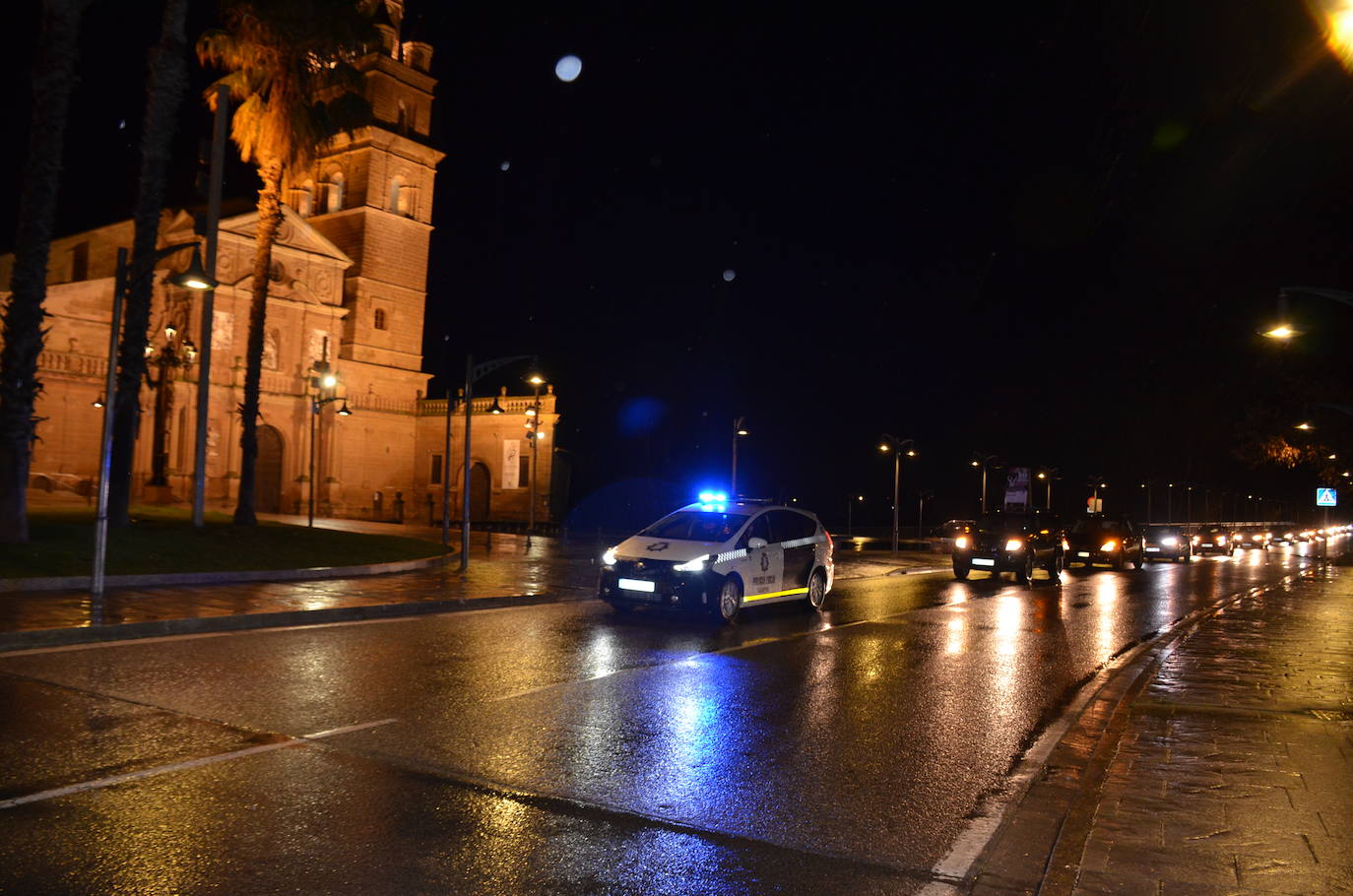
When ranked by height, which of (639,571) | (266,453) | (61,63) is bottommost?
(639,571)

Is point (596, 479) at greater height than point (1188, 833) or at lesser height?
greater

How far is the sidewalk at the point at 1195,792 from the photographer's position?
466 centimetres

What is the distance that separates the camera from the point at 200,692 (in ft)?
27.0

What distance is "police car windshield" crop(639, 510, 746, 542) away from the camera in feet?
47.6

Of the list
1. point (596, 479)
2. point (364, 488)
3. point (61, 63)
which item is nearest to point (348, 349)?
point (364, 488)

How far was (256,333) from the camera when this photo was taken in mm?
25188

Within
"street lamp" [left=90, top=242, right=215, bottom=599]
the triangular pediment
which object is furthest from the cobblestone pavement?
the triangular pediment

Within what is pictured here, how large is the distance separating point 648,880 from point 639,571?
948cm

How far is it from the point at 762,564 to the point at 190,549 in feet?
35.0

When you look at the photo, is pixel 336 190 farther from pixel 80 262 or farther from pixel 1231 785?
pixel 1231 785

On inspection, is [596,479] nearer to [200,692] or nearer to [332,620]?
[332,620]

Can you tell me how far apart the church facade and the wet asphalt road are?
1240 inches

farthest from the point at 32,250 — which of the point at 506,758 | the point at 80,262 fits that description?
the point at 80,262

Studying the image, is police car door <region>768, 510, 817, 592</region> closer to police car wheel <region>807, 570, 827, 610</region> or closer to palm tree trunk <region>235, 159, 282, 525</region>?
police car wheel <region>807, 570, 827, 610</region>
